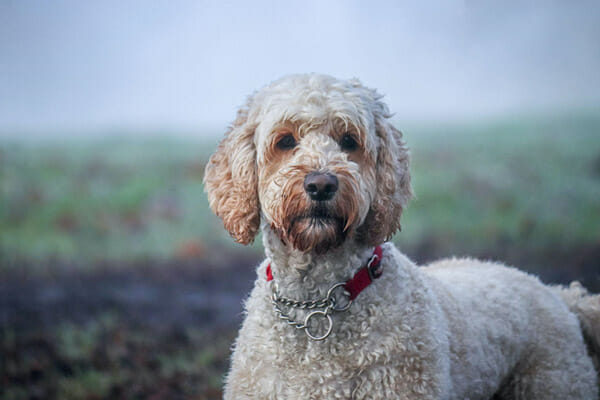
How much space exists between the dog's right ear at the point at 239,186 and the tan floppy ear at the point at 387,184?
0.49m

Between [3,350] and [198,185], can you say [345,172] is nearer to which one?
[3,350]

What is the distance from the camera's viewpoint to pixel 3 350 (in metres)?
4.27

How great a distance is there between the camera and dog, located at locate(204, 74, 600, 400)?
2064 mm

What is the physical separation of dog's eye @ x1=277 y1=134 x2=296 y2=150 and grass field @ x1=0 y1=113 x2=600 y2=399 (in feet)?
8.49

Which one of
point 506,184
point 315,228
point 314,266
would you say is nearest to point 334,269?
point 314,266

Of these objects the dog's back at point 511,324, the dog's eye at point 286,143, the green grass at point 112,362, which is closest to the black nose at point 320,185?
the dog's eye at point 286,143

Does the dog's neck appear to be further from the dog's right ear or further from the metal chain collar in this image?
the dog's right ear

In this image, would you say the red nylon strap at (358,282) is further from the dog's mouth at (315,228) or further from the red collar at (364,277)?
the dog's mouth at (315,228)

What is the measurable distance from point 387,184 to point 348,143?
23 centimetres

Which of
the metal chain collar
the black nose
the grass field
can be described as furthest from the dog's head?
the grass field

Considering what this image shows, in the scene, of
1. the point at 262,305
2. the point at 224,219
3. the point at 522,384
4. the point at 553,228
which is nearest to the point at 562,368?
the point at 522,384

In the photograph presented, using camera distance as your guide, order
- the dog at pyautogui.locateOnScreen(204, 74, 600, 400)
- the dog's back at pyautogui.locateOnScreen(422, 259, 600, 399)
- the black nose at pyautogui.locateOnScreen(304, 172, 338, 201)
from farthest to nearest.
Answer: the dog's back at pyautogui.locateOnScreen(422, 259, 600, 399), the dog at pyautogui.locateOnScreen(204, 74, 600, 400), the black nose at pyautogui.locateOnScreen(304, 172, 338, 201)

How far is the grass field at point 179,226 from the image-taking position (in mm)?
4906

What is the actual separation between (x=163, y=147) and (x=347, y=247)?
4991 millimetres
